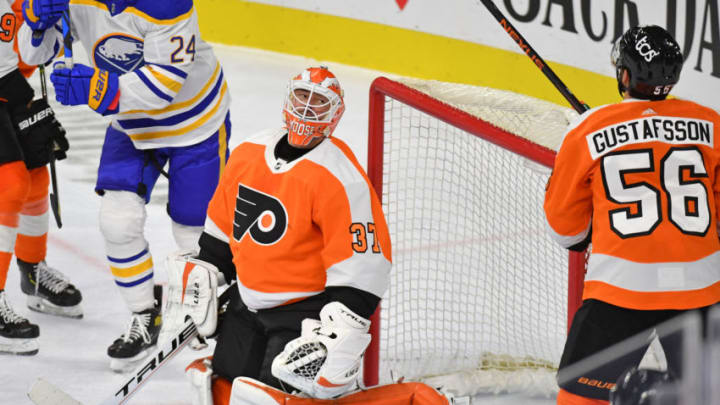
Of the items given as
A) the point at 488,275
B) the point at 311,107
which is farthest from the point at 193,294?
the point at 488,275

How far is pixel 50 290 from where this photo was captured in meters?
3.93

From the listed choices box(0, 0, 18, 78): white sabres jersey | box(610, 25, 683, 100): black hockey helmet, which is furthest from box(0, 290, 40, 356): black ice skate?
box(610, 25, 683, 100): black hockey helmet

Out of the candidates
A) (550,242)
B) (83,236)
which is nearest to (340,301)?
(550,242)

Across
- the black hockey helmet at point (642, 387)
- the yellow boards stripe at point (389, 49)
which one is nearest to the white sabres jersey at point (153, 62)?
the black hockey helmet at point (642, 387)

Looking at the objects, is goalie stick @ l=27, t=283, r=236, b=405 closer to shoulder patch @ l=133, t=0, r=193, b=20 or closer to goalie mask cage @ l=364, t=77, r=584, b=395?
goalie mask cage @ l=364, t=77, r=584, b=395

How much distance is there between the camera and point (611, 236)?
220 centimetres

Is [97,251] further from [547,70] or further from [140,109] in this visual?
[547,70]

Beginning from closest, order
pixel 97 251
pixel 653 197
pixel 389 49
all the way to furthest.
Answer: pixel 653 197
pixel 97 251
pixel 389 49

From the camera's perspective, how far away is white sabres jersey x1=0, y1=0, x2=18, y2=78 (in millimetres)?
3383

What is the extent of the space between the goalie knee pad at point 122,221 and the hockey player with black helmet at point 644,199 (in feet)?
5.19

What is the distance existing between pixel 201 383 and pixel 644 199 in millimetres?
1056

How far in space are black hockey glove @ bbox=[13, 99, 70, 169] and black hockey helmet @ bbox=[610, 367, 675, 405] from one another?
263 centimetres

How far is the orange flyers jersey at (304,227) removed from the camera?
2.37 metres

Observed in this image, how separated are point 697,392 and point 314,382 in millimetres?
1206
